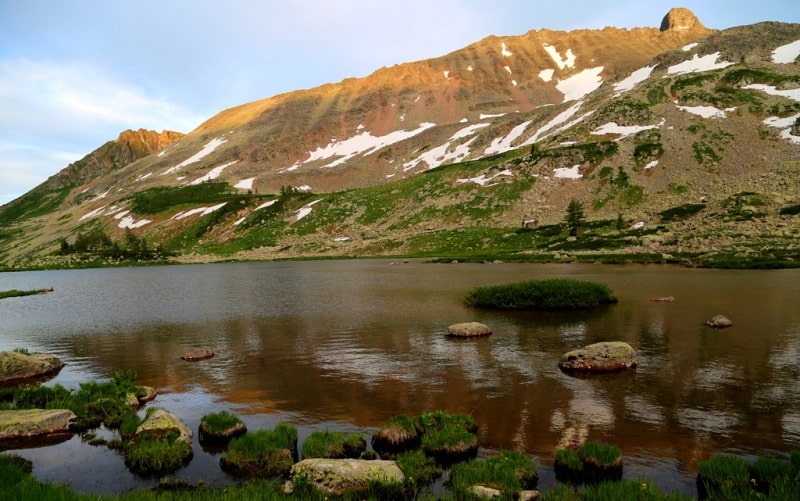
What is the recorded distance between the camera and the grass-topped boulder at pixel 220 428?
15.2 m

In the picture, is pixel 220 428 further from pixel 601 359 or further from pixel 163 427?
pixel 601 359

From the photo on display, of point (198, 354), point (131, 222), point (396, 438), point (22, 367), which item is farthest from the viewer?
point (131, 222)

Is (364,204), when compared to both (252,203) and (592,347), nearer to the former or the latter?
(252,203)

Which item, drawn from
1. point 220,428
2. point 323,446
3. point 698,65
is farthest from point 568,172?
point 323,446

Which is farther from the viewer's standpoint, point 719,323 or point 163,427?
point 719,323

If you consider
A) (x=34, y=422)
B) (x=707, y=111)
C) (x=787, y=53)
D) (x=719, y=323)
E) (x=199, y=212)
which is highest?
(x=787, y=53)

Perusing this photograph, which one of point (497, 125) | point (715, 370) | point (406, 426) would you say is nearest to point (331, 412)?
point (406, 426)

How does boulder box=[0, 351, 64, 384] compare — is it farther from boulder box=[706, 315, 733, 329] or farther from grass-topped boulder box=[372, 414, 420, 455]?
boulder box=[706, 315, 733, 329]

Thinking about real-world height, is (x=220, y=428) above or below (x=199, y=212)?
below

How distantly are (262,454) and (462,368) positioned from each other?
11342mm

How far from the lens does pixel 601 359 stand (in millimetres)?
21516

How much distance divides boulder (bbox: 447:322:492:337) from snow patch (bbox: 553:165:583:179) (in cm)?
10411

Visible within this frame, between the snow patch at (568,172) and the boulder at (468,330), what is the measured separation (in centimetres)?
10411

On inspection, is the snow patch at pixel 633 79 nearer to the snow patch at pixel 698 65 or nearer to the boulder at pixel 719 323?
the snow patch at pixel 698 65
